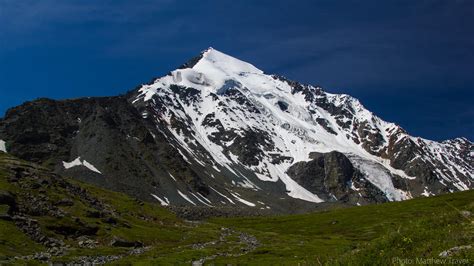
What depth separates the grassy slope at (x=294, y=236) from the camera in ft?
55.6

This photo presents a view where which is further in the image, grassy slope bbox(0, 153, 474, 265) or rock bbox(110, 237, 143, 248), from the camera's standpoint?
rock bbox(110, 237, 143, 248)

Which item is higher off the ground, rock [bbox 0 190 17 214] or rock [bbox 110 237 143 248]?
rock [bbox 0 190 17 214]

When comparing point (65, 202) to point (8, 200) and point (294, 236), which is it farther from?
point (294, 236)

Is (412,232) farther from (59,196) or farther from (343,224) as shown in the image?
(343,224)

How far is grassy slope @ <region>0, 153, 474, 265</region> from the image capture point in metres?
16.9

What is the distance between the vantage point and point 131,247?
91125 millimetres

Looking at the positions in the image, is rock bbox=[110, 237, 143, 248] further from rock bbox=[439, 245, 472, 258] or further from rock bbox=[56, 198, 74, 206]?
rock bbox=[439, 245, 472, 258]

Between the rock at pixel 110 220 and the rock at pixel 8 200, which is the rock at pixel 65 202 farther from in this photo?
the rock at pixel 8 200

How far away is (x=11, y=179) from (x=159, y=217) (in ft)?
192

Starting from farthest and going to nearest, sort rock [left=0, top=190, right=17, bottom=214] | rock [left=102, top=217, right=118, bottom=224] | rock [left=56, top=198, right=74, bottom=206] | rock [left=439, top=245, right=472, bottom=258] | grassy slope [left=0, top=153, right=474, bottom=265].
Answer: rock [left=102, top=217, right=118, bottom=224] → rock [left=56, top=198, right=74, bottom=206] → rock [left=0, top=190, right=17, bottom=214] → grassy slope [left=0, top=153, right=474, bottom=265] → rock [left=439, top=245, right=472, bottom=258]

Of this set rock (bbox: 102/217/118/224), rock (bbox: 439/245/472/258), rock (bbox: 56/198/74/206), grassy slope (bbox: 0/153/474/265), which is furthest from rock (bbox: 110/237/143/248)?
rock (bbox: 439/245/472/258)

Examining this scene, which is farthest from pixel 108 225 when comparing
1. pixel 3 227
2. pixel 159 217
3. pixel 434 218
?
pixel 434 218

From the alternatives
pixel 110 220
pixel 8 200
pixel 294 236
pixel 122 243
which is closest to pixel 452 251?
pixel 122 243

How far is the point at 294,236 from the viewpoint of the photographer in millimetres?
144250
